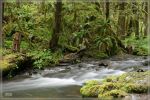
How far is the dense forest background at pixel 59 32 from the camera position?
538 inches

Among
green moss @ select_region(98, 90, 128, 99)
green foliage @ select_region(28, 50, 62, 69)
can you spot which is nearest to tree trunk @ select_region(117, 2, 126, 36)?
green foliage @ select_region(28, 50, 62, 69)

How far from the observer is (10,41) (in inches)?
568

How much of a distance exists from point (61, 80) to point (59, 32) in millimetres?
4381

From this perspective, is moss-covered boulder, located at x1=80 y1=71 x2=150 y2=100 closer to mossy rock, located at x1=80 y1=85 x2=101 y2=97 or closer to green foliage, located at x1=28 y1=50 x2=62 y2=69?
mossy rock, located at x1=80 y1=85 x2=101 y2=97

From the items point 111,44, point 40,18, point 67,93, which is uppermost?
point 40,18

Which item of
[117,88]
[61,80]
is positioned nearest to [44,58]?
[61,80]

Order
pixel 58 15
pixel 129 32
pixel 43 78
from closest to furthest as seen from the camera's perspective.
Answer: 1. pixel 43 78
2. pixel 58 15
3. pixel 129 32

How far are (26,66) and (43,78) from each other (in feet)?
4.38

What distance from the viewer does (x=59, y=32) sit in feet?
46.6

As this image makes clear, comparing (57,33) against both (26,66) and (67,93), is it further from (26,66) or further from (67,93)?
(67,93)

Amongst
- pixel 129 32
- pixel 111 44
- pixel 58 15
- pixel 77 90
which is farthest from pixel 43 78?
pixel 129 32

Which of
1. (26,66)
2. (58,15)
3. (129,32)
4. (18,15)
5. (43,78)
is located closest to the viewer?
(43,78)

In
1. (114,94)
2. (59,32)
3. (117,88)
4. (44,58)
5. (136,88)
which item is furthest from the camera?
(59,32)

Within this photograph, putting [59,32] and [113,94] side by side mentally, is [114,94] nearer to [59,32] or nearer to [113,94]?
[113,94]
